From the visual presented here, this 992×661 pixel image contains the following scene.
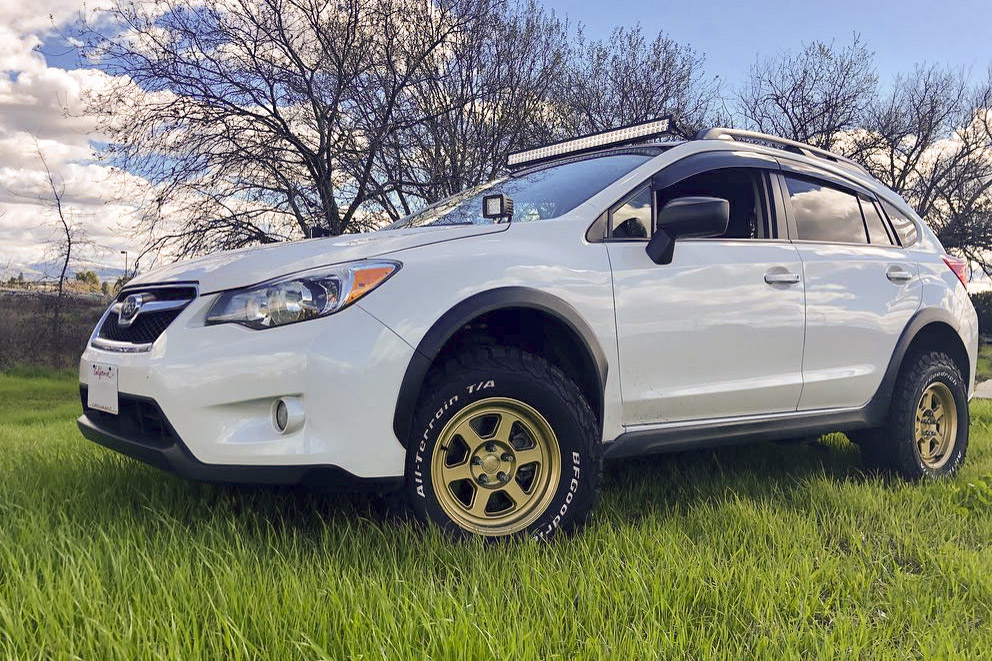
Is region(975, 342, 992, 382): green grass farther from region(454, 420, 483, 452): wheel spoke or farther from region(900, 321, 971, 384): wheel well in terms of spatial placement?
region(454, 420, 483, 452): wheel spoke

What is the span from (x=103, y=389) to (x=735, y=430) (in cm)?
265

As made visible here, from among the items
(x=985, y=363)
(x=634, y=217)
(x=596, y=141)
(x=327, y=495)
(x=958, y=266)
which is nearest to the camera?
(x=634, y=217)

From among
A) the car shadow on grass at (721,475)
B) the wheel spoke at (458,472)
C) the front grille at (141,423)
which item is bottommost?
the car shadow on grass at (721,475)

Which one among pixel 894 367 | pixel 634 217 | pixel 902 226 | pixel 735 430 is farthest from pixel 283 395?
pixel 902 226

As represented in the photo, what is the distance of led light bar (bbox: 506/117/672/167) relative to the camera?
3.65m

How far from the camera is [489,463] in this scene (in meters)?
2.66

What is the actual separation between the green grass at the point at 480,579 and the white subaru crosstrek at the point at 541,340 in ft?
0.88

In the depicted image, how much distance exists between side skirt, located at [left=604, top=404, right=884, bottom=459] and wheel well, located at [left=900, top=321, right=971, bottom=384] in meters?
0.54

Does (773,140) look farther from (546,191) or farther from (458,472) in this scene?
(458,472)

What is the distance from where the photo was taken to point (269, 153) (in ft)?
43.1

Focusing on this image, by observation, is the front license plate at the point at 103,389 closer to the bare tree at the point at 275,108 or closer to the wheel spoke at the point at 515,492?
the wheel spoke at the point at 515,492

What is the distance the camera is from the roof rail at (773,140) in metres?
3.67

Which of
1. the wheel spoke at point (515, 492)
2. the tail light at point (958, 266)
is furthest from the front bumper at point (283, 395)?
the tail light at point (958, 266)

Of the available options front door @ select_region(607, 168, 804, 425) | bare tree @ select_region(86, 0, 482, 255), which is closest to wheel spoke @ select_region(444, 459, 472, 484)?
front door @ select_region(607, 168, 804, 425)
